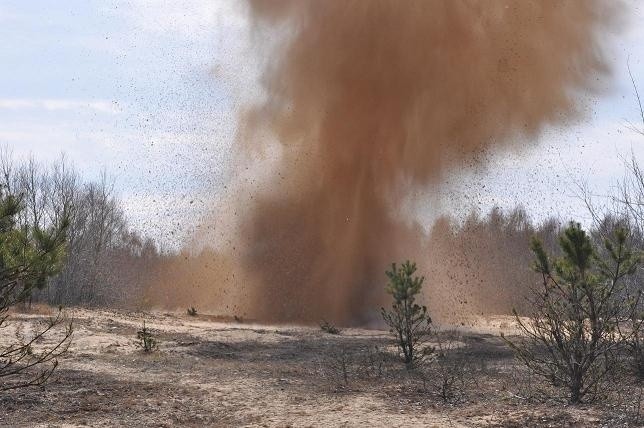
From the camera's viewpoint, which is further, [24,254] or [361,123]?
[361,123]

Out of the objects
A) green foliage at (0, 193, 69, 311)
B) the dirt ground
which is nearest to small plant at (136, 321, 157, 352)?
the dirt ground

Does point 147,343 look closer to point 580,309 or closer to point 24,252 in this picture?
point 580,309

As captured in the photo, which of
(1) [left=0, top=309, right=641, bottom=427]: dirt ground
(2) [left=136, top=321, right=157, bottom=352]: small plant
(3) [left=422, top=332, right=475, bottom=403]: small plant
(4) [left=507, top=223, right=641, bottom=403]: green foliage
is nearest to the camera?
(1) [left=0, top=309, right=641, bottom=427]: dirt ground

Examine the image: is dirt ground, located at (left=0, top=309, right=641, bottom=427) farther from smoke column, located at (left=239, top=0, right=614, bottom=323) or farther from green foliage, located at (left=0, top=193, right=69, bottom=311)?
smoke column, located at (left=239, top=0, right=614, bottom=323)

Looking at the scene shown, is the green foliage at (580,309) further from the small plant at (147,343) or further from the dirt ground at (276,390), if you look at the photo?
the small plant at (147,343)

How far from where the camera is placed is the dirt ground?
9.33m

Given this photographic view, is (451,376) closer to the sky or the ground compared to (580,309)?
closer to the ground

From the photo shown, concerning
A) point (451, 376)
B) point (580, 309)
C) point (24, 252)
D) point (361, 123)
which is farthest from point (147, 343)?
point (361, 123)

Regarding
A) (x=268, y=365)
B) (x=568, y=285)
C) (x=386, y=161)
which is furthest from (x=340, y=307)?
(x=568, y=285)

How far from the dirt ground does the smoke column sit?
8162mm

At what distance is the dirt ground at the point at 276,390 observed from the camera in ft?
30.6

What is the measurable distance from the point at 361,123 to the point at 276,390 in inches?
632

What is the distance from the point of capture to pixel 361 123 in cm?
2617

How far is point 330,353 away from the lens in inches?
642
